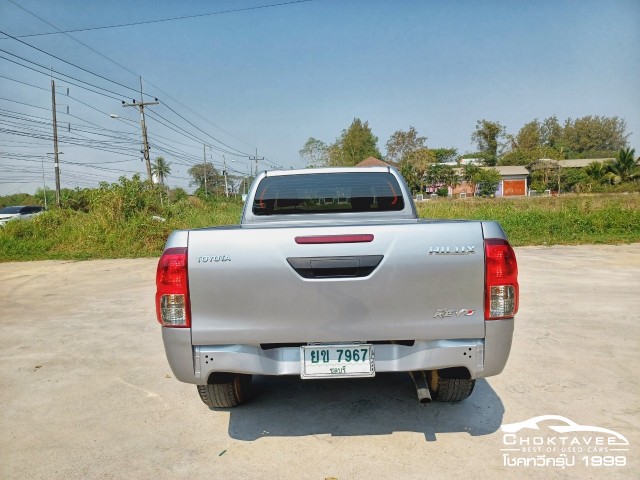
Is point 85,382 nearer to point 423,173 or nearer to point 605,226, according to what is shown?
point 605,226

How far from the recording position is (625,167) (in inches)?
1679

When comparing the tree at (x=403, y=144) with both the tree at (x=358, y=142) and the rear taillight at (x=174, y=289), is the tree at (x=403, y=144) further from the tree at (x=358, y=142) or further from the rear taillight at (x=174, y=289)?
the rear taillight at (x=174, y=289)

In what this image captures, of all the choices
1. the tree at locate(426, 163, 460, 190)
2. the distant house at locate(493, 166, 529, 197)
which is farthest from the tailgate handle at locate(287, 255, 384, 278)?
the distant house at locate(493, 166, 529, 197)

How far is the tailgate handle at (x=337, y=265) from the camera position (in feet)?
8.32

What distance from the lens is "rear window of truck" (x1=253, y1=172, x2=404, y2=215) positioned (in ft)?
14.2

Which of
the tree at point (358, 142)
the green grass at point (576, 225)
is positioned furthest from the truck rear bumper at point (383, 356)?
the tree at point (358, 142)

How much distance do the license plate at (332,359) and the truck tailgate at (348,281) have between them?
10 cm

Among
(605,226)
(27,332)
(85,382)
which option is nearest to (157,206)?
(27,332)

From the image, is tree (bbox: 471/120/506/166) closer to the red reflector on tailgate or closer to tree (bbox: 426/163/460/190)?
tree (bbox: 426/163/460/190)

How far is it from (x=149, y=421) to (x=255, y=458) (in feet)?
3.26

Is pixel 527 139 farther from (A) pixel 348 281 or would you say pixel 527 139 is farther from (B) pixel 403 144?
(A) pixel 348 281

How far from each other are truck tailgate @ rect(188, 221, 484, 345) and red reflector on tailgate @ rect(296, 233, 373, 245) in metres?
0.02

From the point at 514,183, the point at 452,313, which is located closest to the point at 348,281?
the point at 452,313

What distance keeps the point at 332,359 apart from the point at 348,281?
0.46m
